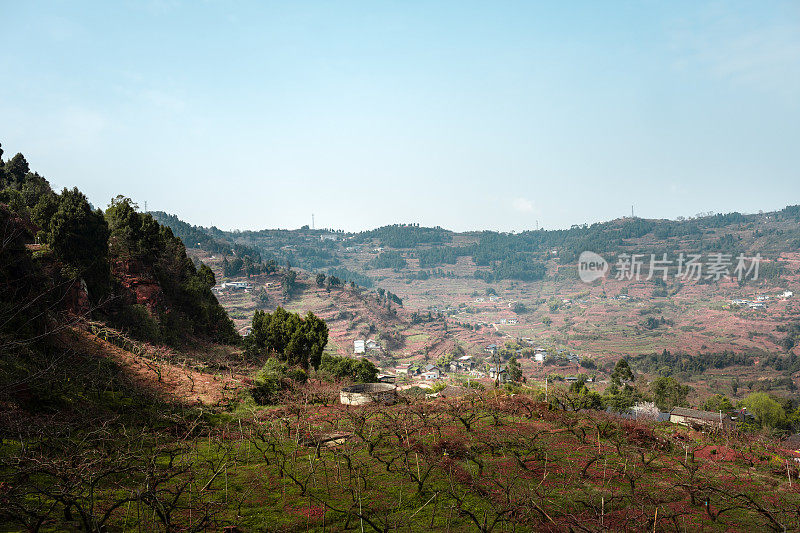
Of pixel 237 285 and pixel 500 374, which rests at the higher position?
pixel 237 285

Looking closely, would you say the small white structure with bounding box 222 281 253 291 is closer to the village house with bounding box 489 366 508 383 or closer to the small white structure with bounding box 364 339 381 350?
the small white structure with bounding box 364 339 381 350

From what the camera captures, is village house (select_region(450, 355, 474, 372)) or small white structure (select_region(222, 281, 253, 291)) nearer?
village house (select_region(450, 355, 474, 372))

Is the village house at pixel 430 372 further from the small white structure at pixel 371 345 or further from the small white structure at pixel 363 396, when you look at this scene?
the small white structure at pixel 363 396

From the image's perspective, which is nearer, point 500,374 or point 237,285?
point 500,374

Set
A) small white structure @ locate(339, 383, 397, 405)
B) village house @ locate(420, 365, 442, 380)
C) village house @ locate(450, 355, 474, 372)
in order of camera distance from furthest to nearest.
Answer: village house @ locate(450, 355, 474, 372) < village house @ locate(420, 365, 442, 380) < small white structure @ locate(339, 383, 397, 405)

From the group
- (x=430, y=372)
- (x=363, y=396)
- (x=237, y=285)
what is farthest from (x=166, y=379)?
(x=237, y=285)

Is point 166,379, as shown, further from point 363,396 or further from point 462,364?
point 462,364

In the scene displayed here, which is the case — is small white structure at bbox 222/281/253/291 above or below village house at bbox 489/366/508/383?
above

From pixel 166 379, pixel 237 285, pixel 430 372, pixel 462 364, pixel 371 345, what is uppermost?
pixel 166 379

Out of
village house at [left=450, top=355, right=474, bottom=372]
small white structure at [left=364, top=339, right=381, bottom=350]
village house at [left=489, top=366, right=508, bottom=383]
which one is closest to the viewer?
village house at [left=489, top=366, right=508, bottom=383]

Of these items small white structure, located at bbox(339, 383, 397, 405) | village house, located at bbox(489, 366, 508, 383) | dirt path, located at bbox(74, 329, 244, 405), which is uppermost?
dirt path, located at bbox(74, 329, 244, 405)

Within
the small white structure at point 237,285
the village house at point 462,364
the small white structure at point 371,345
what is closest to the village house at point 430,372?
the village house at point 462,364

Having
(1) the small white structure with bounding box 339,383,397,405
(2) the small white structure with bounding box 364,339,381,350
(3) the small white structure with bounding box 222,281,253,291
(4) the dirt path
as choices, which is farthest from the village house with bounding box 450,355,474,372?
(4) the dirt path

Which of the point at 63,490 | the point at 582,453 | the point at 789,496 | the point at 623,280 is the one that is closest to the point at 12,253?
the point at 63,490
